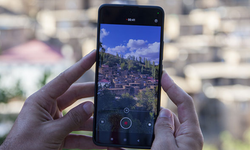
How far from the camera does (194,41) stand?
8.26 meters

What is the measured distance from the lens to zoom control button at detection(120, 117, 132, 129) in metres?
0.96

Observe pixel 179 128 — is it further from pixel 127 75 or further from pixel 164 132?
pixel 127 75

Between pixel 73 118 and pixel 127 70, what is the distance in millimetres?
290

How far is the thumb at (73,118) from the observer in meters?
0.87

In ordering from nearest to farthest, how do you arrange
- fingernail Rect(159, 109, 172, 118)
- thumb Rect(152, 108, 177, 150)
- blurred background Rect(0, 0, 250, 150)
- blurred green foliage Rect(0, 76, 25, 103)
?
thumb Rect(152, 108, 177, 150) < fingernail Rect(159, 109, 172, 118) < blurred green foliage Rect(0, 76, 25, 103) < blurred background Rect(0, 0, 250, 150)

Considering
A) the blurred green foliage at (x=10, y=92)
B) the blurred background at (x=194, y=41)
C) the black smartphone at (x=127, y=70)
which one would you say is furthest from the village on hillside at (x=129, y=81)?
the blurred background at (x=194, y=41)

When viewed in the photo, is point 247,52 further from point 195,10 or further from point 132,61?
point 132,61

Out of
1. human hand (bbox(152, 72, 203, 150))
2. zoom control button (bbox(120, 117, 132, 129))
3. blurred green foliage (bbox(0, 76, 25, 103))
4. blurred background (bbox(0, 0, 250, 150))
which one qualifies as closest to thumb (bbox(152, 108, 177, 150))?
human hand (bbox(152, 72, 203, 150))

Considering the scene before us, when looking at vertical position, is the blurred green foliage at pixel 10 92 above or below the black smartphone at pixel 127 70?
below

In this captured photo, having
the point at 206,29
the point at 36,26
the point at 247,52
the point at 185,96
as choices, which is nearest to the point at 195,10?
the point at 206,29

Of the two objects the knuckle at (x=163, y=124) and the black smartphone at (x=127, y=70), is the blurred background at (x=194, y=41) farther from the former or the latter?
the knuckle at (x=163, y=124)

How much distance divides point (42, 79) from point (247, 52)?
24.9ft

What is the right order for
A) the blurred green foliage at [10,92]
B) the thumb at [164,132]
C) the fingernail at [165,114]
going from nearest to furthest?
1. the thumb at [164,132]
2. the fingernail at [165,114]
3. the blurred green foliage at [10,92]

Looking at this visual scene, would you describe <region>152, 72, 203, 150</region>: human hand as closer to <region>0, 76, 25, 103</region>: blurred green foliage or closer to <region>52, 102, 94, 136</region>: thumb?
<region>52, 102, 94, 136</region>: thumb
